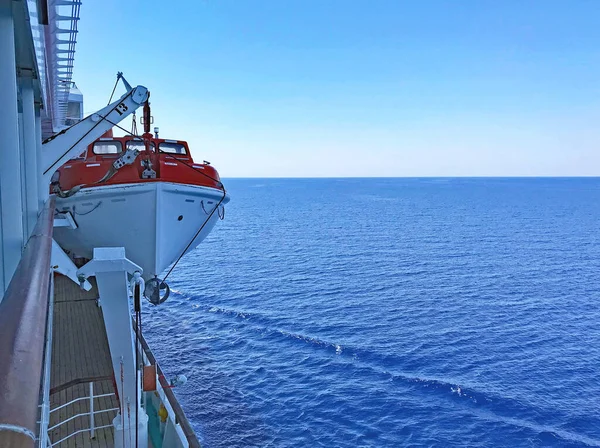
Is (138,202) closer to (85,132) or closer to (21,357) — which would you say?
(85,132)

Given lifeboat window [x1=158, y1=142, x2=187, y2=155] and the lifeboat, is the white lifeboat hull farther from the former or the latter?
lifeboat window [x1=158, y1=142, x2=187, y2=155]

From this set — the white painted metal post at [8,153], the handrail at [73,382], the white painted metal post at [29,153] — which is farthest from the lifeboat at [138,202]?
the white painted metal post at [8,153]

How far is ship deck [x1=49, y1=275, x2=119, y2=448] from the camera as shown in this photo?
852 centimetres

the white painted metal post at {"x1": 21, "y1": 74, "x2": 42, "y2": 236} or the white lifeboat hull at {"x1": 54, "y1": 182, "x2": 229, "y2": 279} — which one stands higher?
the white painted metal post at {"x1": 21, "y1": 74, "x2": 42, "y2": 236}

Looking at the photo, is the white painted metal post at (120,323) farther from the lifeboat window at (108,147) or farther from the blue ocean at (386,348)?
the blue ocean at (386,348)

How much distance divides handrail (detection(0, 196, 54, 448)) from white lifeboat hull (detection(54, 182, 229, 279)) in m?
8.96

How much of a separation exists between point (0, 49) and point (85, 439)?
291 inches

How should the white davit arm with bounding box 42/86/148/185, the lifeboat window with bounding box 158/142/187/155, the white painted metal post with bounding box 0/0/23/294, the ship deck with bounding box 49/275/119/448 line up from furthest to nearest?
the lifeboat window with bounding box 158/142/187/155 → the white davit arm with bounding box 42/86/148/185 → the ship deck with bounding box 49/275/119/448 → the white painted metal post with bounding box 0/0/23/294

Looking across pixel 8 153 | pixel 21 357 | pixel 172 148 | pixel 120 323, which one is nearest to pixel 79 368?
pixel 120 323

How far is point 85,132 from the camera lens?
9.98 metres

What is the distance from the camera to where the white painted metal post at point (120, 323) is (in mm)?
6500

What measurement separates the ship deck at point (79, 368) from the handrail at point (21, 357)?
7.38m

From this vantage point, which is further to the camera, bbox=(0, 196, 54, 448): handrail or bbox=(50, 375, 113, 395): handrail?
bbox=(50, 375, 113, 395): handrail

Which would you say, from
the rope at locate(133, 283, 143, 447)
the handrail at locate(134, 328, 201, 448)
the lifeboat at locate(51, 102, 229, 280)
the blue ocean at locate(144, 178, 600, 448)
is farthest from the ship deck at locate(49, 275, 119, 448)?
the blue ocean at locate(144, 178, 600, 448)
